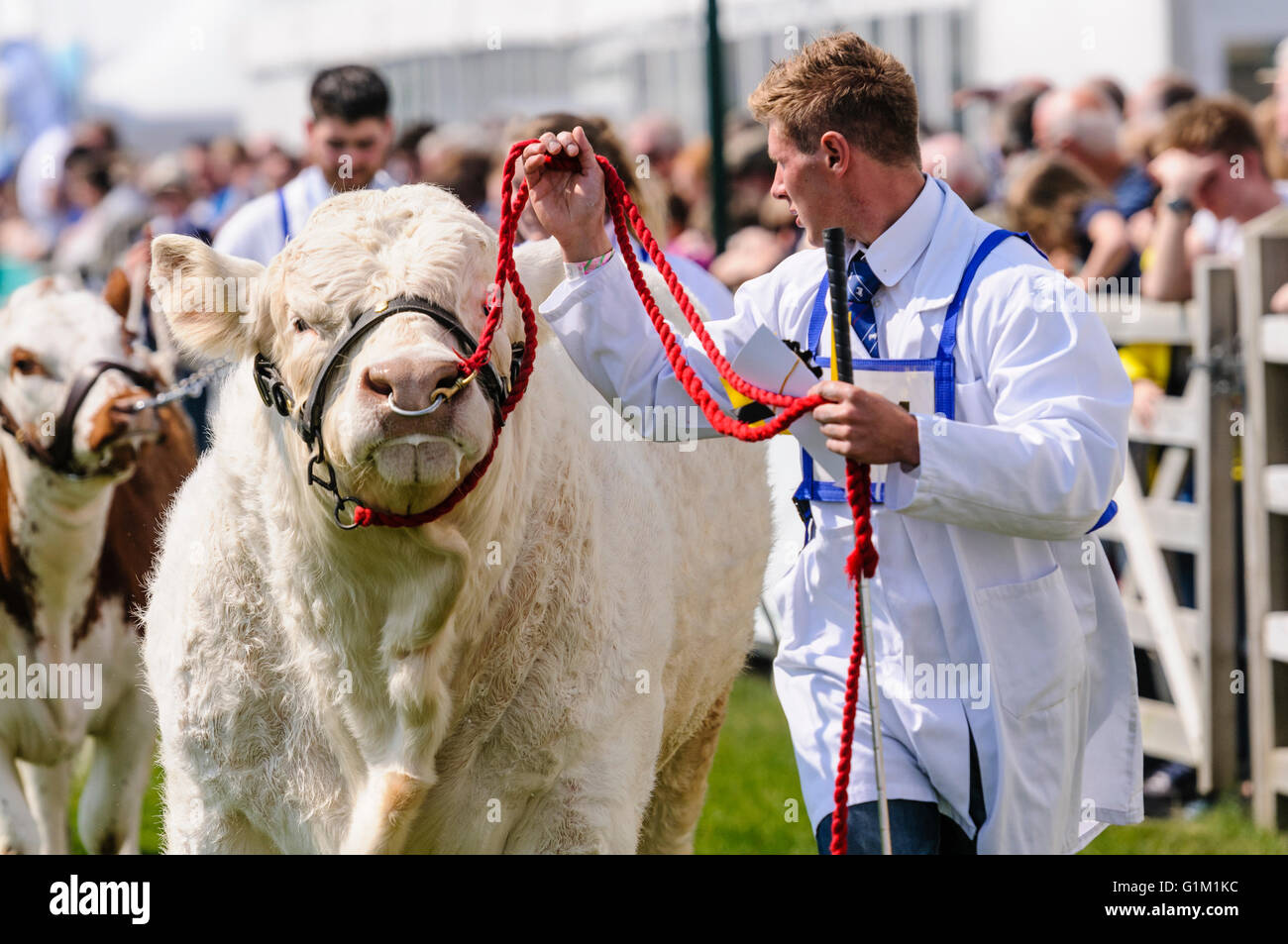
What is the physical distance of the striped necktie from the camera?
352cm

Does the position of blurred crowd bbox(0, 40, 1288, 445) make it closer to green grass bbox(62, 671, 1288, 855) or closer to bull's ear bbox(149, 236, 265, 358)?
bull's ear bbox(149, 236, 265, 358)

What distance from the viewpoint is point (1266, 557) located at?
6.55 m

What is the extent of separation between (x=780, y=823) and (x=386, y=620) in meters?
3.04

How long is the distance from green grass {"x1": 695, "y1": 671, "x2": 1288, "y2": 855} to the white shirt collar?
9.19 feet

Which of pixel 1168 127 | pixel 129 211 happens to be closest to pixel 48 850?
pixel 1168 127

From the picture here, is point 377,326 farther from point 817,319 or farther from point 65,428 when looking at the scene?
point 65,428

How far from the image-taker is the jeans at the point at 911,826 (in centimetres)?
345

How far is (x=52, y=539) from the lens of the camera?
5656 mm

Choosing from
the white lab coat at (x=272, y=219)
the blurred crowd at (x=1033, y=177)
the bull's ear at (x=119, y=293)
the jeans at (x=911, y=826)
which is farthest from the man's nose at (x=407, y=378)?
the white lab coat at (x=272, y=219)

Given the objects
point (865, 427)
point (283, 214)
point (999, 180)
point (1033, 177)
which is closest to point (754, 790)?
point (283, 214)

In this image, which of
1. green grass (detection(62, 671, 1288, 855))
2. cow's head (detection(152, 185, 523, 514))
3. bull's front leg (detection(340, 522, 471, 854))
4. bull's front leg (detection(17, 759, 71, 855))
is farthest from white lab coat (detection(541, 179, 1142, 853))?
bull's front leg (detection(17, 759, 71, 855))
